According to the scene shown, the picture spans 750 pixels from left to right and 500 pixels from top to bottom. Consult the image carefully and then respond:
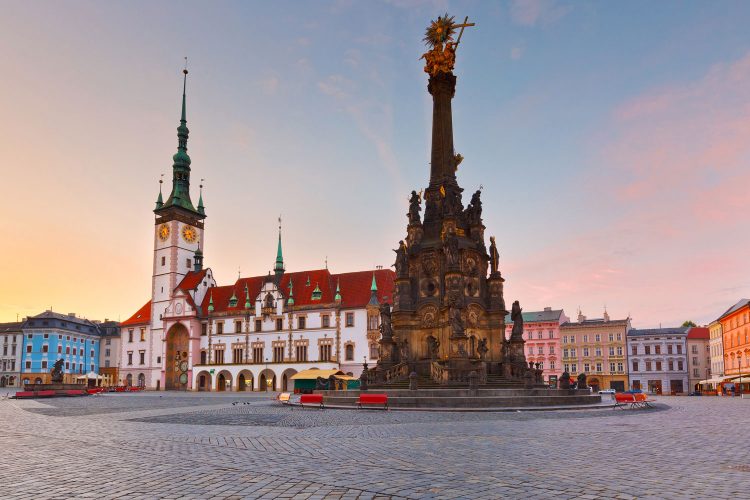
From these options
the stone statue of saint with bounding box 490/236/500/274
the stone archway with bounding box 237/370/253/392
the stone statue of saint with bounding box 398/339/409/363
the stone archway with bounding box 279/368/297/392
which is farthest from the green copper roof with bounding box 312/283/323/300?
the stone statue of saint with bounding box 398/339/409/363

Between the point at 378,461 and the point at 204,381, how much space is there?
76.4 m

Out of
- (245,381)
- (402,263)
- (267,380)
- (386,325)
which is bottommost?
(245,381)

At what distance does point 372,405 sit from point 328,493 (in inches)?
726

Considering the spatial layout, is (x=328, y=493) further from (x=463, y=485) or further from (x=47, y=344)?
(x=47, y=344)

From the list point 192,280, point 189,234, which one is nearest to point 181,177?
point 189,234

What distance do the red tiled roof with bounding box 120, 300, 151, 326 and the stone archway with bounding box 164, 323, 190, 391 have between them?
6.16 m

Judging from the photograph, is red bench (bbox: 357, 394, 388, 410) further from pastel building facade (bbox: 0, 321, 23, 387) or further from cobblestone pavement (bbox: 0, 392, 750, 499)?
pastel building facade (bbox: 0, 321, 23, 387)

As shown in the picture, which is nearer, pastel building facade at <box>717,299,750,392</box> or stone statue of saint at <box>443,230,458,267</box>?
stone statue of saint at <box>443,230,458,267</box>

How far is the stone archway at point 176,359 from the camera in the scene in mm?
84562

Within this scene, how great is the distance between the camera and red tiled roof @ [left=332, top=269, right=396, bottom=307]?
73.2 m

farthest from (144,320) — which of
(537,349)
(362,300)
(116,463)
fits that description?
(116,463)

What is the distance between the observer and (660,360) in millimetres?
87625

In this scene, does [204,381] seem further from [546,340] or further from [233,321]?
[546,340]

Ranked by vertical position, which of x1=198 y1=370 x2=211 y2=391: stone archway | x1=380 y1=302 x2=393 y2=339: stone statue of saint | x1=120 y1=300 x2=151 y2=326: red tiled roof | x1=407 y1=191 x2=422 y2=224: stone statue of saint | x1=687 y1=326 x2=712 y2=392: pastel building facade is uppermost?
x1=407 y1=191 x2=422 y2=224: stone statue of saint
